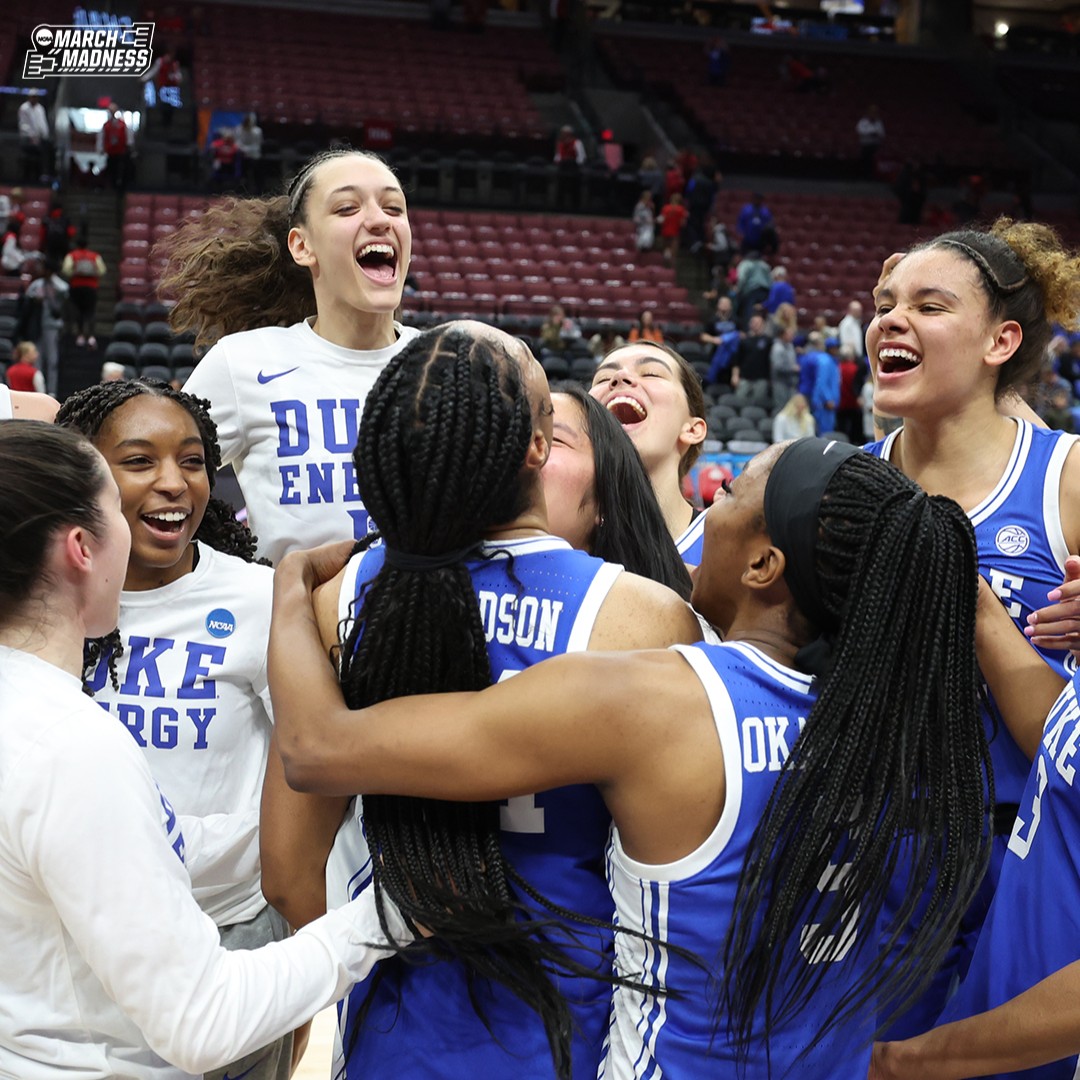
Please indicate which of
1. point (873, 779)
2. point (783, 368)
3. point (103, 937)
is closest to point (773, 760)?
point (873, 779)

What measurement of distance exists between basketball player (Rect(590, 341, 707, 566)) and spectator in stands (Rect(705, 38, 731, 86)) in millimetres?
18463

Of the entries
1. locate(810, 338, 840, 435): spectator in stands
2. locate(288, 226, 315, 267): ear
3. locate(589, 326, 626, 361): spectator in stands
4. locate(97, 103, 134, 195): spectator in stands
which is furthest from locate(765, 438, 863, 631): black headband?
locate(97, 103, 134, 195): spectator in stands

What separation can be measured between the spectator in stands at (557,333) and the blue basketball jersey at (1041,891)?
33.6 feet

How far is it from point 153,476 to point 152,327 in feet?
30.3

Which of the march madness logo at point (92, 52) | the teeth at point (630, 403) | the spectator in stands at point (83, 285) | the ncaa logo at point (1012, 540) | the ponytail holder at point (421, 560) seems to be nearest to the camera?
the ponytail holder at point (421, 560)

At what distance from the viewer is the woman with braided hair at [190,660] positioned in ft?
7.13

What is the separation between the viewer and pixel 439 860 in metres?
1.57

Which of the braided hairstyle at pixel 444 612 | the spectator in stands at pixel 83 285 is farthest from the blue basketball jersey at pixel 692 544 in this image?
the spectator in stands at pixel 83 285

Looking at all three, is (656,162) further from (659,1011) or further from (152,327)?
(659,1011)

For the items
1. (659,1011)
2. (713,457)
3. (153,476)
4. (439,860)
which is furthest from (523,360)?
(713,457)

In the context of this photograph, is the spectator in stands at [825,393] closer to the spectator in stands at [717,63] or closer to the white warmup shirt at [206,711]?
the white warmup shirt at [206,711]

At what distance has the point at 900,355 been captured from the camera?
7.57ft

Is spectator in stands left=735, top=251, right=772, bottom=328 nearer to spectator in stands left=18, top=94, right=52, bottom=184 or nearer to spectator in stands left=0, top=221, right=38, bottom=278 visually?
spectator in stands left=0, top=221, right=38, bottom=278

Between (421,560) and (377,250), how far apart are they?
5.37 ft
